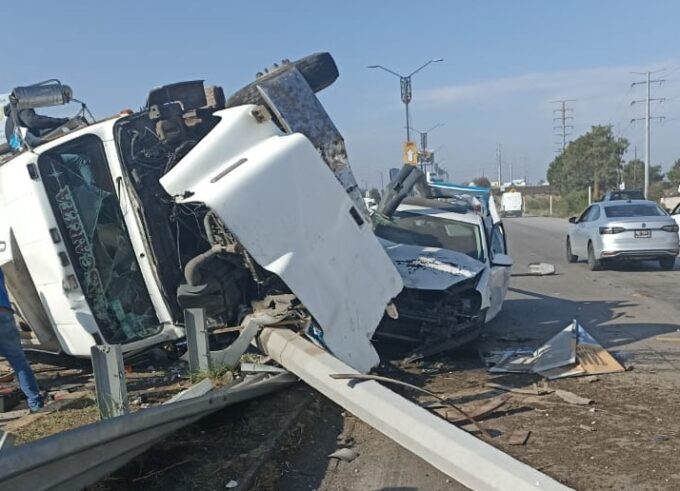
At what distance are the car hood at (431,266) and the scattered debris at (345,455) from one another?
2.55 m

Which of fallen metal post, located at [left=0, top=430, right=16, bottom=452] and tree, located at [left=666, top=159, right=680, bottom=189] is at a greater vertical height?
fallen metal post, located at [left=0, top=430, right=16, bottom=452]

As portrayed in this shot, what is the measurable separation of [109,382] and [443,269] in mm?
3890

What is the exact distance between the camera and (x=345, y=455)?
4.94 m

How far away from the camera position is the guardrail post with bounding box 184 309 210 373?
5.82m

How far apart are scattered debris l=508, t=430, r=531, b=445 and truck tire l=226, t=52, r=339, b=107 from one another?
3.66 m

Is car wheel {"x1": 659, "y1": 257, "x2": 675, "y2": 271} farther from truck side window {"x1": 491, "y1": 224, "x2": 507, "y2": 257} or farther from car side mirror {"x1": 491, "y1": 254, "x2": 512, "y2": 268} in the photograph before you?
car side mirror {"x1": 491, "y1": 254, "x2": 512, "y2": 268}

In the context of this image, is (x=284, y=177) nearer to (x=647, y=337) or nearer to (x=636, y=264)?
(x=647, y=337)

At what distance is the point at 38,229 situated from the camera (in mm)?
5922

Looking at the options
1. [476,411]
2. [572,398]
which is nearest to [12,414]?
[476,411]

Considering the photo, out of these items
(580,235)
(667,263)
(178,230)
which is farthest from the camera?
(580,235)

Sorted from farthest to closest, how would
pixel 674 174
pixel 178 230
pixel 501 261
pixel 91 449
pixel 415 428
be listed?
1. pixel 674 174
2. pixel 501 261
3. pixel 178 230
4. pixel 415 428
5. pixel 91 449

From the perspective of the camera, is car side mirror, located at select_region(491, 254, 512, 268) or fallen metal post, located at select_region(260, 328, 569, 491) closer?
fallen metal post, located at select_region(260, 328, 569, 491)

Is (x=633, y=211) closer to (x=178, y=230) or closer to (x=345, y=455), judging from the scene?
(x=178, y=230)

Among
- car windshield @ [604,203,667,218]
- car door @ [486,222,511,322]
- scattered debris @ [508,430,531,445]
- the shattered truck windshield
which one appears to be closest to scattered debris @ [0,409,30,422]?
the shattered truck windshield
